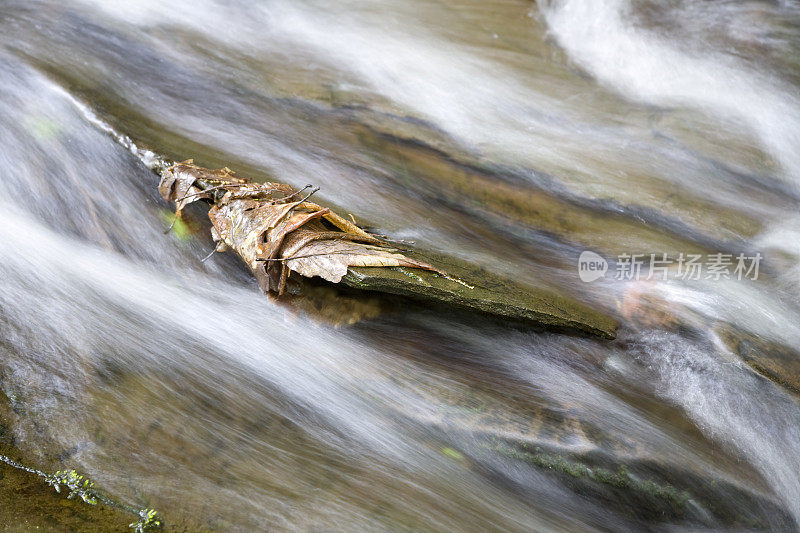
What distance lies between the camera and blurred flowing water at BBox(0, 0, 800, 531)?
2.85 m

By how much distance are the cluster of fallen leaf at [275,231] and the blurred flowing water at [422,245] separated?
255 mm

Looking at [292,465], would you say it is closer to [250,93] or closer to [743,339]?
[743,339]

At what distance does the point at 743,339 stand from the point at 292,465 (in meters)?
2.65

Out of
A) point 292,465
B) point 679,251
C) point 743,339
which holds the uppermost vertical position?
point 679,251

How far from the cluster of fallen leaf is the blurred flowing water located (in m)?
0.25

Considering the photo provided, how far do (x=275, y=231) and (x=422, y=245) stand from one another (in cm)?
100

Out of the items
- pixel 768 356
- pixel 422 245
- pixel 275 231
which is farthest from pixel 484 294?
pixel 768 356

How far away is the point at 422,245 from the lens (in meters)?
3.61

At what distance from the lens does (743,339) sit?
3414mm

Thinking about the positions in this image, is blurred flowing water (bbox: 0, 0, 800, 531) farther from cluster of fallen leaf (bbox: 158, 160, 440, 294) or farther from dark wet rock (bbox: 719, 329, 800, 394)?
cluster of fallen leaf (bbox: 158, 160, 440, 294)

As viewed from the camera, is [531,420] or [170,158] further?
[170,158]

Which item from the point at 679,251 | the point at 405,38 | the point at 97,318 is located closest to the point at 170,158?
the point at 97,318

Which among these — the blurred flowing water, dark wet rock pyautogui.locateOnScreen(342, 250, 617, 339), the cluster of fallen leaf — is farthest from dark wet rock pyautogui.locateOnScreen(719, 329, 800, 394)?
the cluster of fallen leaf

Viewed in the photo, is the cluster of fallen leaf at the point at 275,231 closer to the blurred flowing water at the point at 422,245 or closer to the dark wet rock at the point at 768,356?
the blurred flowing water at the point at 422,245
